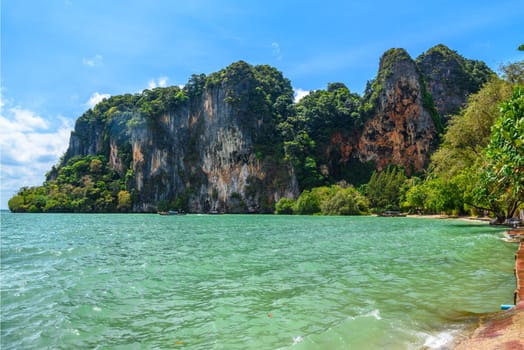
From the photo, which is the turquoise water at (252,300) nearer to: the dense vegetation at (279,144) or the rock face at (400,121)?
the dense vegetation at (279,144)

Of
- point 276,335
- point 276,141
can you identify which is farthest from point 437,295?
point 276,141

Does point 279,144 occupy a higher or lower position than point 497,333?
higher

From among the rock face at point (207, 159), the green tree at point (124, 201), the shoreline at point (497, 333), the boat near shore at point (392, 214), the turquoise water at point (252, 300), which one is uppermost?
the rock face at point (207, 159)

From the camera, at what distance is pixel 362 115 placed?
9950cm

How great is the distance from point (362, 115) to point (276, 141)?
26.0 meters

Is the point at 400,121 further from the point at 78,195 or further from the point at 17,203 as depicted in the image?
the point at 17,203

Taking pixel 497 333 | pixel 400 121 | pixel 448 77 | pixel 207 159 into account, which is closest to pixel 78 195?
pixel 207 159

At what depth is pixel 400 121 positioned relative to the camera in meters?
93.4

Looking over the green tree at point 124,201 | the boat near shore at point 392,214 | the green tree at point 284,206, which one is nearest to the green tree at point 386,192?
the boat near shore at point 392,214

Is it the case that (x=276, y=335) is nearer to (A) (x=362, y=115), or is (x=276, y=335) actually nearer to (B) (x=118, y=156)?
(A) (x=362, y=115)

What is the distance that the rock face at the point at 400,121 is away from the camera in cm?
9062

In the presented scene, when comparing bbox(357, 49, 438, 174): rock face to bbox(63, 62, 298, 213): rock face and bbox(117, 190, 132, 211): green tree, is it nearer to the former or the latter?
bbox(63, 62, 298, 213): rock face

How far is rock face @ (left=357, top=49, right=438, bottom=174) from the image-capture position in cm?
9062

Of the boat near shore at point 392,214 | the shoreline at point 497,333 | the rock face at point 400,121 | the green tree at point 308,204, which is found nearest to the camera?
the shoreline at point 497,333
